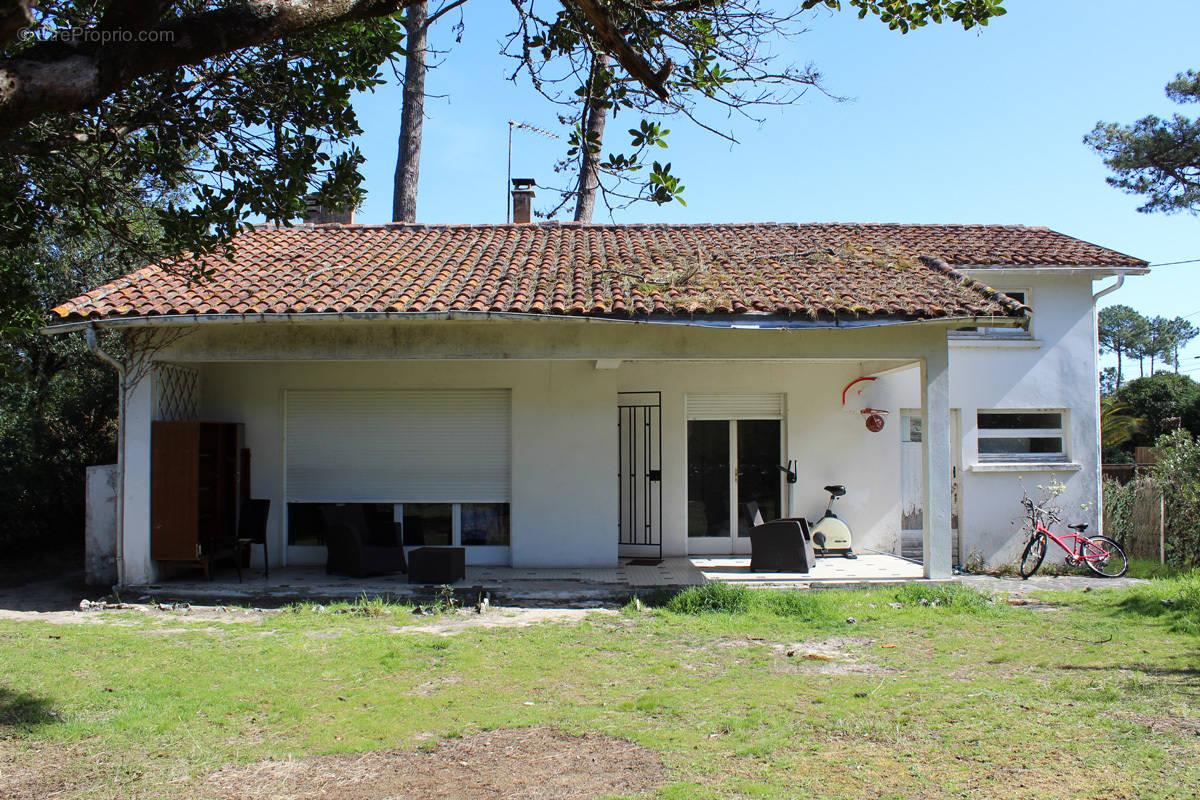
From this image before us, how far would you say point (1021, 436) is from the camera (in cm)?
1311

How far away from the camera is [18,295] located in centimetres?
571

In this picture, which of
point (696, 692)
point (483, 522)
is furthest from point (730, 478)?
point (696, 692)

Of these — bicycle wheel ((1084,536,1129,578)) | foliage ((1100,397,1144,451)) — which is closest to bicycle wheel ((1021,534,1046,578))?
bicycle wheel ((1084,536,1129,578))

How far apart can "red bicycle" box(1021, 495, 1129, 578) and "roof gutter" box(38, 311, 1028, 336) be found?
3.98 m

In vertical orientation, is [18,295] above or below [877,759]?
above

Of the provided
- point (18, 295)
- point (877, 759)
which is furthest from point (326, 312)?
point (877, 759)

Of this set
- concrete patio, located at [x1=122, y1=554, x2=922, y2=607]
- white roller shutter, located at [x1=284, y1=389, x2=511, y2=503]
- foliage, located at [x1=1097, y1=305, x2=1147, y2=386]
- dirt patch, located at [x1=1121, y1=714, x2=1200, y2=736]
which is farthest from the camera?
foliage, located at [x1=1097, y1=305, x2=1147, y2=386]

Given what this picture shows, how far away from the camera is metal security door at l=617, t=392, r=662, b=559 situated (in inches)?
506

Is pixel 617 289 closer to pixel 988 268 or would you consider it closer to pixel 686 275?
pixel 686 275

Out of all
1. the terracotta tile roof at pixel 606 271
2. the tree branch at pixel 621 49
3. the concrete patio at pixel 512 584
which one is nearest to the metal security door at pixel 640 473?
the concrete patio at pixel 512 584

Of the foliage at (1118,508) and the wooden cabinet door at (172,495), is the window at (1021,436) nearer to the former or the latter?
the foliage at (1118,508)

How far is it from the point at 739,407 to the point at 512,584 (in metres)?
4.71

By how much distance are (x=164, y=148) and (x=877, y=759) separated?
6.32 m

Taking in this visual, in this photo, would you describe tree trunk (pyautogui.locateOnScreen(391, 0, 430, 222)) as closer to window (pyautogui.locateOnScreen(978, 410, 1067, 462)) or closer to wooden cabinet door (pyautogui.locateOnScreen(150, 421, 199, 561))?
wooden cabinet door (pyautogui.locateOnScreen(150, 421, 199, 561))
